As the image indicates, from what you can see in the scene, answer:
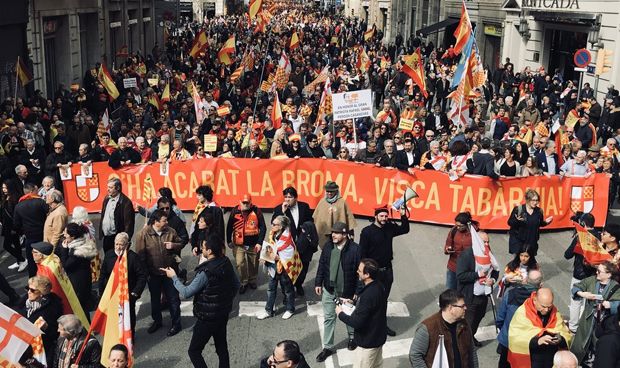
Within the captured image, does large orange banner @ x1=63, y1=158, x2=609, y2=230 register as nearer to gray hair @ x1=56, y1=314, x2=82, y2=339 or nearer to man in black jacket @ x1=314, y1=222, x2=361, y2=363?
man in black jacket @ x1=314, y1=222, x2=361, y2=363

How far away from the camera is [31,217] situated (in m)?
9.63

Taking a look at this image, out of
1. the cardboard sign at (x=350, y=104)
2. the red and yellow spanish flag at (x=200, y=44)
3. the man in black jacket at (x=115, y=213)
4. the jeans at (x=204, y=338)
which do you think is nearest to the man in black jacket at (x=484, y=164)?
the cardboard sign at (x=350, y=104)

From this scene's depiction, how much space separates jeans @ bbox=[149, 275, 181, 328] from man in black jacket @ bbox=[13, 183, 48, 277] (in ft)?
7.55

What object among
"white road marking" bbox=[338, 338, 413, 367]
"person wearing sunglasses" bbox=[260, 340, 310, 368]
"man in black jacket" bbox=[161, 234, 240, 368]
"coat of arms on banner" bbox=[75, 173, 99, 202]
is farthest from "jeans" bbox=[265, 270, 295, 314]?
"coat of arms on banner" bbox=[75, 173, 99, 202]

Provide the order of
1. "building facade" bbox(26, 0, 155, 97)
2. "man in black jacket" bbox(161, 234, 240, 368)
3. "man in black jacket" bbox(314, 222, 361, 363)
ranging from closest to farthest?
"man in black jacket" bbox(161, 234, 240, 368) < "man in black jacket" bbox(314, 222, 361, 363) < "building facade" bbox(26, 0, 155, 97)

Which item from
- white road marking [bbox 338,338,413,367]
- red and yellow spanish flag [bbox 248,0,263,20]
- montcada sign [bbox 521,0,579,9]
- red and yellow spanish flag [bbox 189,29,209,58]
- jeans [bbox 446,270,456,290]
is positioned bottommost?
white road marking [bbox 338,338,413,367]

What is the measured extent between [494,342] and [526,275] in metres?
1.51

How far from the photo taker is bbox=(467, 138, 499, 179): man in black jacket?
12570mm

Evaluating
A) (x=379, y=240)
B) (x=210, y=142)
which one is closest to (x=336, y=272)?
(x=379, y=240)

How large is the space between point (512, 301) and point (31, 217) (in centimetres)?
648

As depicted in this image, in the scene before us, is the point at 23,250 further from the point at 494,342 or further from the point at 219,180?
the point at 494,342

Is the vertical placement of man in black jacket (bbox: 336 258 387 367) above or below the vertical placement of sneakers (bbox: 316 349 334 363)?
above

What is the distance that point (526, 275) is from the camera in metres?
7.31

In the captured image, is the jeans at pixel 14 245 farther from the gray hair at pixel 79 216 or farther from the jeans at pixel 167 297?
the jeans at pixel 167 297
